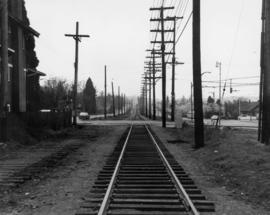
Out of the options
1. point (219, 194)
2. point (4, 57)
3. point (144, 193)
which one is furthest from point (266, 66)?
point (4, 57)

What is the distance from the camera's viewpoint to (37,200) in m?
8.88

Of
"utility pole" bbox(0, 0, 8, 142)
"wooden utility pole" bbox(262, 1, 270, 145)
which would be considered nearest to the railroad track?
"wooden utility pole" bbox(262, 1, 270, 145)

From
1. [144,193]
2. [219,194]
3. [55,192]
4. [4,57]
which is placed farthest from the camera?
[4,57]

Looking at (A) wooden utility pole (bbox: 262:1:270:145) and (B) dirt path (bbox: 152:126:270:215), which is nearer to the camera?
(B) dirt path (bbox: 152:126:270:215)

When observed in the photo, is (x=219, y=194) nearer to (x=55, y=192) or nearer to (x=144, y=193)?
(x=144, y=193)

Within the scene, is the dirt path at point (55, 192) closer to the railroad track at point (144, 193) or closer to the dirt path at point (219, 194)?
the railroad track at point (144, 193)

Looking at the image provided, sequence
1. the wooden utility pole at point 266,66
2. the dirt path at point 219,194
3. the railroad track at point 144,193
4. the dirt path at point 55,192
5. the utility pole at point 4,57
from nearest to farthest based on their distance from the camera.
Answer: the railroad track at point 144,193 → the dirt path at point 219,194 → the dirt path at point 55,192 → the wooden utility pole at point 266,66 → the utility pole at point 4,57

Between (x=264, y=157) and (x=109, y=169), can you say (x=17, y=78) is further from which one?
(x=264, y=157)

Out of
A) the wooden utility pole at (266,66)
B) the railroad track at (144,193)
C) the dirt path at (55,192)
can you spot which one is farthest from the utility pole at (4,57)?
the wooden utility pole at (266,66)

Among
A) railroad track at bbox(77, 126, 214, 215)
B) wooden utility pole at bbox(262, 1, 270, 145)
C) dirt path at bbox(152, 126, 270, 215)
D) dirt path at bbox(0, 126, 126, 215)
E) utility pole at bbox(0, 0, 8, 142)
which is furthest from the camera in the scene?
utility pole at bbox(0, 0, 8, 142)

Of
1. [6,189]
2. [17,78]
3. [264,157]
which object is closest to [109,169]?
Answer: [6,189]

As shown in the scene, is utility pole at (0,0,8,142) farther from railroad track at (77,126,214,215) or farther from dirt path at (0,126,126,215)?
railroad track at (77,126,214,215)

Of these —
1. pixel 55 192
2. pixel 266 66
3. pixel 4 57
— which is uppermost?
pixel 4 57

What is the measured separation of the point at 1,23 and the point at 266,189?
1419 cm
